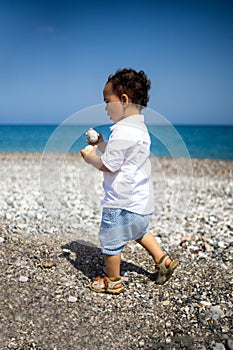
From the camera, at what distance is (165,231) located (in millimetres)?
5648

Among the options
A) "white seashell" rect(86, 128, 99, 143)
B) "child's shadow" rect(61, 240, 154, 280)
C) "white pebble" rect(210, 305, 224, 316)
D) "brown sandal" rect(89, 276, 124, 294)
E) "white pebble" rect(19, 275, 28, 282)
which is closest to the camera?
"white pebble" rect(210, 305, 224, 316)

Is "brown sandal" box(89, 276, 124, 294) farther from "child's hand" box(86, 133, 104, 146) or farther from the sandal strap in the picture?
"child's hand" box(86, 133, 104, 146)

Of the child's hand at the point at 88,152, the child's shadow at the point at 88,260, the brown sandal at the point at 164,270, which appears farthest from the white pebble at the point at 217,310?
the child's hand at the point at 88,152

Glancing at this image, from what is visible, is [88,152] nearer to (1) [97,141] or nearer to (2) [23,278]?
(1) [97,141]

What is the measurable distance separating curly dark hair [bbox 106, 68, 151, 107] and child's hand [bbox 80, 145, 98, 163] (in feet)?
1.60

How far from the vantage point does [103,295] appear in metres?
3.56

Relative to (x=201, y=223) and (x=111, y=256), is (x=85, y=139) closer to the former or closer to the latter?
(x=111, y=256)

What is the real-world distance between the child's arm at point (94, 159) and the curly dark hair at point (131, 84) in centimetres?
52

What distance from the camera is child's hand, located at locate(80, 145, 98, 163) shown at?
11.1 ft

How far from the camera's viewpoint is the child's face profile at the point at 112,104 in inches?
132

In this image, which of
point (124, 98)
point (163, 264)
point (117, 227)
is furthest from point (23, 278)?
point (124, 98)

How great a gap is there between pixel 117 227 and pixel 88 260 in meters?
1.00

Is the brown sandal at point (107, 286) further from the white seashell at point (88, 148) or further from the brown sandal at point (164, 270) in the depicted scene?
the white seashell at point (88, 148)

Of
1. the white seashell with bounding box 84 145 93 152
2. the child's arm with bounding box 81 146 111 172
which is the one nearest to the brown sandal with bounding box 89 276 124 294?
the child's arm with bounding box 81 146 111 172
